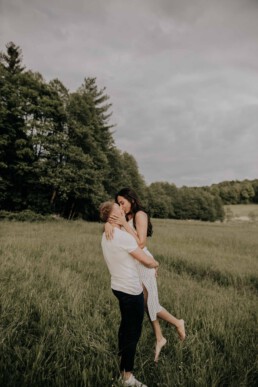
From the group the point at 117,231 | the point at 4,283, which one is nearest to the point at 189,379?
the point at 117,231

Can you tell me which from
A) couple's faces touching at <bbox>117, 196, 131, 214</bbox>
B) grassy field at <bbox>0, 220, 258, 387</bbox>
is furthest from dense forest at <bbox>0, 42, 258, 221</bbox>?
couple's faces touching at <bbox>117, 196, 131, 214</bbox>

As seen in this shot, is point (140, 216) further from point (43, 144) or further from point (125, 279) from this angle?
point (43, 144)

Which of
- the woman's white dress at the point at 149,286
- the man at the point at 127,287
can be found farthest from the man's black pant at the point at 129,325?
the woman's white dress at the point at 149,286

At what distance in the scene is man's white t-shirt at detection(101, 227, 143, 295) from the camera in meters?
2.34

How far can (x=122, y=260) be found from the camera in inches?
94.4

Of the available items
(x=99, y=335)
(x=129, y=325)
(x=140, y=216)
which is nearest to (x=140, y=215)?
(x=140, y=216)

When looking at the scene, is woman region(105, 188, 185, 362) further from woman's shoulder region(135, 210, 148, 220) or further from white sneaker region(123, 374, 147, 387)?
white sneaker region(123, 374, 147, 387)

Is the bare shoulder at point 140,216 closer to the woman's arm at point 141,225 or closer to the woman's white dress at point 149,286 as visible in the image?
the woman's arm at point 141,225

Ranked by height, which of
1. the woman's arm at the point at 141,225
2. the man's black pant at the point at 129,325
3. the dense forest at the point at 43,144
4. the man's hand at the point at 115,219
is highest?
the dense forest at the point at 43,144

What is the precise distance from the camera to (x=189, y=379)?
95.9 inches

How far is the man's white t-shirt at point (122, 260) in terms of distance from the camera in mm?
2340

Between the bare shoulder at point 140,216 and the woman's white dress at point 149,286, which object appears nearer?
the woman's white dress at point 149,286

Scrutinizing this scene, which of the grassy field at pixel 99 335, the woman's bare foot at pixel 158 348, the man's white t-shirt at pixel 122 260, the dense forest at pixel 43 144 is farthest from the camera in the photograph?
the dense forest at pixel 43 144

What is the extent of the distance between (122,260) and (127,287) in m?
0.26
